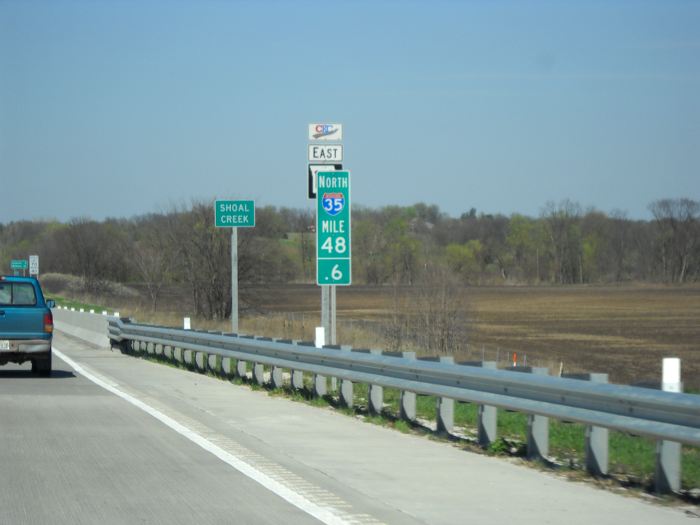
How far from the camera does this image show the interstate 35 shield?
1906 cm

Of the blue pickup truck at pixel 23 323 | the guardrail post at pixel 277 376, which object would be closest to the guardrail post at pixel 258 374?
the guardrail post at pixel 277 376

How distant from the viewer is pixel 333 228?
19.2 meters

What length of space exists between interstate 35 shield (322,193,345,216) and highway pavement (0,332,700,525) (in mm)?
3883

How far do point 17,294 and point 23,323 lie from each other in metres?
0.86

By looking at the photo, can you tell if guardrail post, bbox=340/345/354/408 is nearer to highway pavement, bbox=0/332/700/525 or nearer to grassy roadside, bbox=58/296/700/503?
grassy roadside, bbox=58/296/700/503

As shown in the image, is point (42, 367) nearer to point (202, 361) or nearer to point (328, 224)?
point (202, 361)

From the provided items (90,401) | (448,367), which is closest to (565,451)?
(448,367)

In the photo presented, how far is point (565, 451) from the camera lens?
12156 mm

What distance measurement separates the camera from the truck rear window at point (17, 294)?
845 inches

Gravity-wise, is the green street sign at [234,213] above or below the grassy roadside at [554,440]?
above

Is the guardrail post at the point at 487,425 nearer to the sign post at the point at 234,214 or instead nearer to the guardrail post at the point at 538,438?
the guardrail post at the point at 538,438

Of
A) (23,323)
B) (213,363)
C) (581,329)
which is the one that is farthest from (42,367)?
(581,329)

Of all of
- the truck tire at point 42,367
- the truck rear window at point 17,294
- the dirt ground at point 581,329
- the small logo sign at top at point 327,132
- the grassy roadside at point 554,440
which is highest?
the small logo sign at top at point 327,132

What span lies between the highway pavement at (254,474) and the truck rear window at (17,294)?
5.13m
